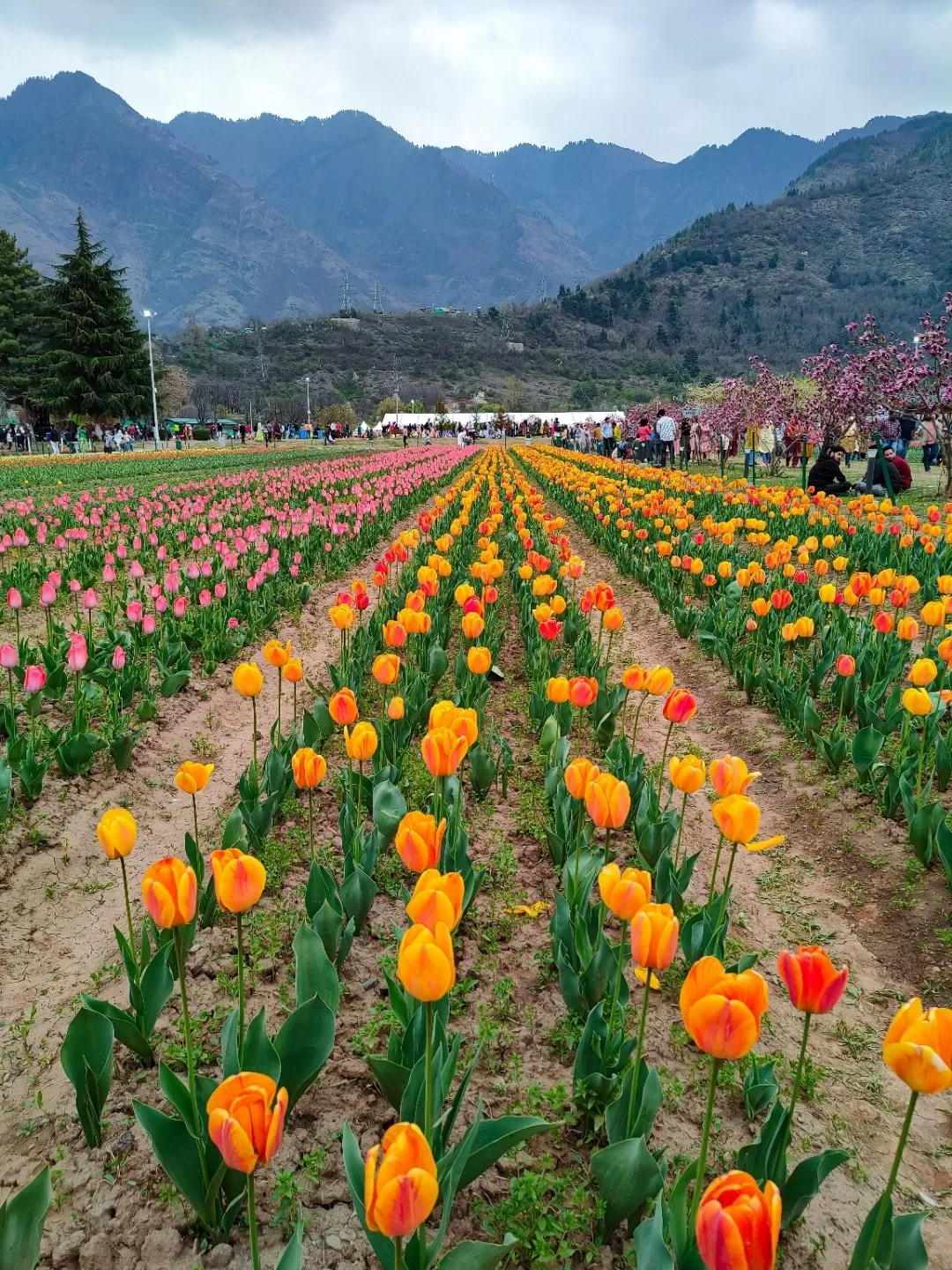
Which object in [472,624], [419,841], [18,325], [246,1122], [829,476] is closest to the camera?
[246,1122]

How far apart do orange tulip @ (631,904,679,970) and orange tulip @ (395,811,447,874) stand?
0.50 meters

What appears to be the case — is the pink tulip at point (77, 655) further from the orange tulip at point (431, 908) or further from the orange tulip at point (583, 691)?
the orange tulip at point (431, 908)

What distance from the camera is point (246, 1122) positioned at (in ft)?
4.13

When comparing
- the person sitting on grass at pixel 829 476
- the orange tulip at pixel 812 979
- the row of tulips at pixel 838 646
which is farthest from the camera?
the person sitting on grass at pixel 829 476

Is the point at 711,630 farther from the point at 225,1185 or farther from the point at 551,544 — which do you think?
the point at 225,1185

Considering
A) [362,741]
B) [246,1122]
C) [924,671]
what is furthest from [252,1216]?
[924,671]

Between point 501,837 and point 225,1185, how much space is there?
2.00 metres

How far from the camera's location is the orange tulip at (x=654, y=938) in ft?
5.26

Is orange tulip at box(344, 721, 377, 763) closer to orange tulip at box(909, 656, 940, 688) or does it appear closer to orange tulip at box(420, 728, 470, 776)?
orange tulip at box(420, 728, 470, 776)

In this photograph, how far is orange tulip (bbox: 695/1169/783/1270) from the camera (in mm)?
1094

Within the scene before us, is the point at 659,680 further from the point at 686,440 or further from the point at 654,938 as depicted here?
the point at 686,440

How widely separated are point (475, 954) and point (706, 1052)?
5.06 ft

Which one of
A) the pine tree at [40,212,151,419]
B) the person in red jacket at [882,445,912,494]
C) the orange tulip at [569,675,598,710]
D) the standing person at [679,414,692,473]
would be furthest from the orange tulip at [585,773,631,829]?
the pine tree at [40,212,151,419]

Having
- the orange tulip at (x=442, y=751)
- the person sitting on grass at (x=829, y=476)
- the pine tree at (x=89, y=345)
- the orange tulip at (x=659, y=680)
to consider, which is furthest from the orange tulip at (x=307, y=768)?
the pine tree at (x=89, y=345)
